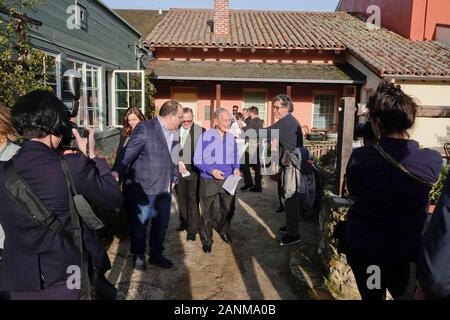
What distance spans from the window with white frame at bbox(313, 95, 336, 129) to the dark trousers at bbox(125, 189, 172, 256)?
1164 centimetres

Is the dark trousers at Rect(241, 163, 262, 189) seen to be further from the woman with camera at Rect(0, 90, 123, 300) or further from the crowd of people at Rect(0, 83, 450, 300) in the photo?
the woman with camera at Rect(0, 90, 123, 300)

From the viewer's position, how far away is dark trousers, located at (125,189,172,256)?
3.86m

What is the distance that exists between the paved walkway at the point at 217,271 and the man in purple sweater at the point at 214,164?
33 cm

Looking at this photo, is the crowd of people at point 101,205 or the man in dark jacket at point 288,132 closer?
the crowd of people at point 101,205

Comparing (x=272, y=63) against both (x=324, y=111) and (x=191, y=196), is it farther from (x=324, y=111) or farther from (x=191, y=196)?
(x=191, y=196)

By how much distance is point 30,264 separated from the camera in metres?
1.75

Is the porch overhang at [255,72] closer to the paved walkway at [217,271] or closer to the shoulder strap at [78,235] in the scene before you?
the paved walkway at [217,271]

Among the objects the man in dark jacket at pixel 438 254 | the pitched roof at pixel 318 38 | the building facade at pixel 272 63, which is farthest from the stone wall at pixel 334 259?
the building facade at pixel 272 63

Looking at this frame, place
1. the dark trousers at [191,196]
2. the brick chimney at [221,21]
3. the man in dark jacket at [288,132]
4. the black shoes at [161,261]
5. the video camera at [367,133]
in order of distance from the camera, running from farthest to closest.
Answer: the brick chimney at [221,21] → the dark trousers at [191,196] → the man in dark jacket at [288,132] → the black shoes at [161,261] → the video camera at [367,133]

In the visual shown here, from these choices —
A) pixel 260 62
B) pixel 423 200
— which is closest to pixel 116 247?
pixel 423 200

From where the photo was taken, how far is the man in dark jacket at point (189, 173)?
4844mm

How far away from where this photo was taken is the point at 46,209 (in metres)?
1.71

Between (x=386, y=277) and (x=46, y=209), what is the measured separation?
1.88m

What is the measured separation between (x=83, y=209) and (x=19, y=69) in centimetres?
296
